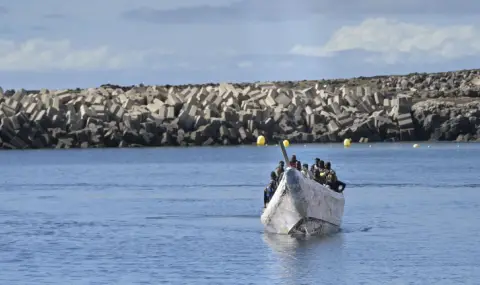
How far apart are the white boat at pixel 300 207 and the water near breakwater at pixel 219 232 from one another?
412mm

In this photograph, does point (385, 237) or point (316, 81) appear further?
point (316, 81)

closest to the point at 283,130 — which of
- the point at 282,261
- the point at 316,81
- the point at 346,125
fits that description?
the point at 346,125

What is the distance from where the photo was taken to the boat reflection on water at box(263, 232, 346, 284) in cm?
2830

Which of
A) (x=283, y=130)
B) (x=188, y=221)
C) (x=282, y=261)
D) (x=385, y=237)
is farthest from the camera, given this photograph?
(x=283, y=130)

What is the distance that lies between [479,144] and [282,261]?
3510 inches

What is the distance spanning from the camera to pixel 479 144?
118m

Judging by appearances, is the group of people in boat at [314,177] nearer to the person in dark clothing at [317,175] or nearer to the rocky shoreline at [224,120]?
the person in dark clothing at [317,175]

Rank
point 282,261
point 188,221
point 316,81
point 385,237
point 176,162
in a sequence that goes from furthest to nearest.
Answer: point 316,81 → point 176,162 → point 188,221 → point 385,237 → point 282,261

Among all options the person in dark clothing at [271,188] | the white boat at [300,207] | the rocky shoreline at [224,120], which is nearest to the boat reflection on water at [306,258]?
the white boat at [300,207]

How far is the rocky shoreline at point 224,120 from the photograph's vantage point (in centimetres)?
11312

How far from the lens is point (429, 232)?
36.9 m

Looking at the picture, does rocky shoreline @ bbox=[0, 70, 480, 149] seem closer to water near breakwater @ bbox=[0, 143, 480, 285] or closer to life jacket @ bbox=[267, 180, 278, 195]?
water near breakwater @ bbox=[0, 143, 480, 285]

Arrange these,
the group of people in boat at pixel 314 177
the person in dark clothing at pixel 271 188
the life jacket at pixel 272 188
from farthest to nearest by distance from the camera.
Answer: the life jacket at pixel 272 188 < the person in dark clothing at pixel 271 188 < the group of people in boat at pixel 314 177

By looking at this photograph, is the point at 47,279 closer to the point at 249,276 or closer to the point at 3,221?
the point at 249,276
